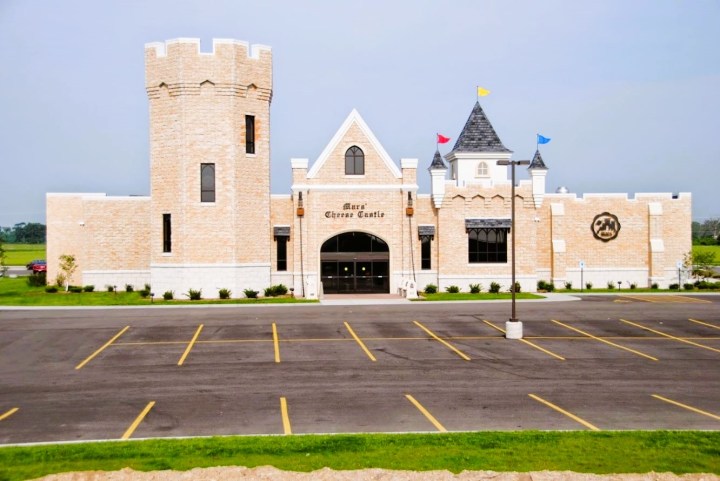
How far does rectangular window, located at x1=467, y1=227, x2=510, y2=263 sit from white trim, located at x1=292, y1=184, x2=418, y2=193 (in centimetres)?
505

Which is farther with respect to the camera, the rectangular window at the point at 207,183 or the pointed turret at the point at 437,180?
the pointed turret at the point at 437,180

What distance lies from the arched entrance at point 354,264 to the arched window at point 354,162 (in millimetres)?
3704

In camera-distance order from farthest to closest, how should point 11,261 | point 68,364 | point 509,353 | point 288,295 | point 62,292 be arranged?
point 11,261
point 62,292
point 288,295
point 509,353
point 68,364

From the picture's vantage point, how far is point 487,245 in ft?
156

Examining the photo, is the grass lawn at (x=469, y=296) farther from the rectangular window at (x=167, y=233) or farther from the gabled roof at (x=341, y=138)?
the rectangular window at (x=167, y=233)

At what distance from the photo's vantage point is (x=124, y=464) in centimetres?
1305

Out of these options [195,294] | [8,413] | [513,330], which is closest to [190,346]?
[8,413]

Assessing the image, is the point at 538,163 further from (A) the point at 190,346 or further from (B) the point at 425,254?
(A) the point at 190,346

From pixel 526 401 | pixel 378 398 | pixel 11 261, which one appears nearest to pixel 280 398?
pixel 378 398

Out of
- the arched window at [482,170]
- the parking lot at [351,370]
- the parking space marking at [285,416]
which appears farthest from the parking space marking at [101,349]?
the arched window at [482,170]

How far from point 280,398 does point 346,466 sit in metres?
6.37

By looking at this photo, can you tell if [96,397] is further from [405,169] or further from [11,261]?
[11,261]

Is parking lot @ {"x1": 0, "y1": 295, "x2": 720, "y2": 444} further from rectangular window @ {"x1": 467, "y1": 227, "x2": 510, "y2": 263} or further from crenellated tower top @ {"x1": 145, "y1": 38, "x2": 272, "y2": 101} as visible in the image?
crenellated tower top @ {"x1": 145, "y1": 38, "x2": 272, "y2": 101}

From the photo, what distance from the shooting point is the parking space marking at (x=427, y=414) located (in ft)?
52.1
